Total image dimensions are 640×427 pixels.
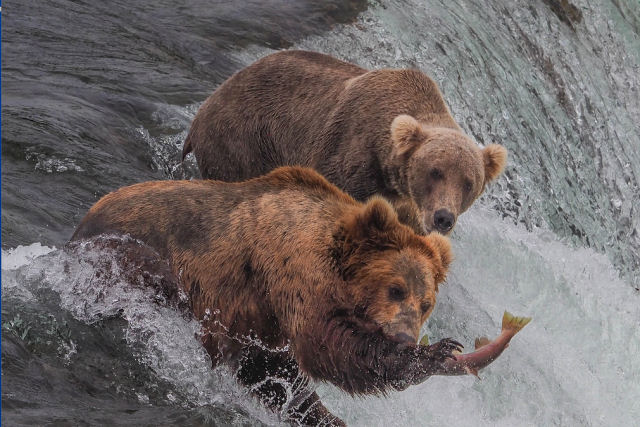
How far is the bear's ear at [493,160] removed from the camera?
256 inches

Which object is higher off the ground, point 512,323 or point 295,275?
point 512,323

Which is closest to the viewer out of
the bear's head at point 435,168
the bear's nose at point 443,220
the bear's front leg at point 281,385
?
the bear's front leg at point 281,385

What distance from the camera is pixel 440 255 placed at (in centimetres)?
454

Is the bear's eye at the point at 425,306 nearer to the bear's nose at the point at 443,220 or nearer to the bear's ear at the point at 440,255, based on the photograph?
the bear's ear at the point at 440,255

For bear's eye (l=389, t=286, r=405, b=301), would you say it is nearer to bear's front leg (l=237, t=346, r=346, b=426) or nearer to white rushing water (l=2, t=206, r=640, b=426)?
bear's front leg (l=237, t=346, r=346, b=426)

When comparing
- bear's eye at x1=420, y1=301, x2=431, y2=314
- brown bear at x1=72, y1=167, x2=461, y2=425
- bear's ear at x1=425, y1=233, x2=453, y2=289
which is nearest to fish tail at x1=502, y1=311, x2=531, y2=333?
brown bear at x1=72, y1=167, x2=461, y2=425

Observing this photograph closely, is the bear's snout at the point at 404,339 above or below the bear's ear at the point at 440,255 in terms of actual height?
below

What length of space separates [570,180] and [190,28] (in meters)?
3.98

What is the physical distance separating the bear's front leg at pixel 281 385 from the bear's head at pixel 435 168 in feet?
5.34

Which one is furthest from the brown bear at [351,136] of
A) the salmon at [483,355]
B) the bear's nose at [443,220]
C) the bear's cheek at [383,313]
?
the salmon at [483,355]

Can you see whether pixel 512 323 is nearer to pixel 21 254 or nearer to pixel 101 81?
pixel 21 254

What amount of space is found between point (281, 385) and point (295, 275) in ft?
2.11

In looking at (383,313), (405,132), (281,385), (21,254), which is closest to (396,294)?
(383,313)

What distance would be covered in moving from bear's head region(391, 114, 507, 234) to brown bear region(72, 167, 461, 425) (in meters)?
1.45
